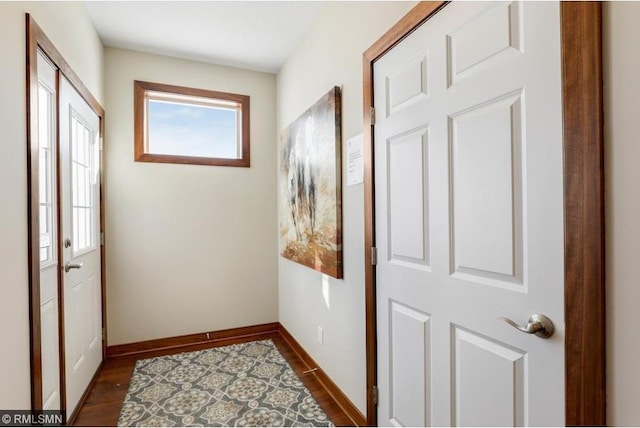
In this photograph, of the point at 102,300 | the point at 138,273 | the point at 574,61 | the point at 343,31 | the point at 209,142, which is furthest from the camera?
the point at 209,142

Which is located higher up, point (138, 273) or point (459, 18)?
point (459, 18)

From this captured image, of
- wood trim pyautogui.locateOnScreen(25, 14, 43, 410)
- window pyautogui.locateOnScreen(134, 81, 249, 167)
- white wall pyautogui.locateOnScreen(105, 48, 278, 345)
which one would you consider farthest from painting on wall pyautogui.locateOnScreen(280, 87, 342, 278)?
wood trim pyautogui.locateOnScreen(25, 14, 43, 410)

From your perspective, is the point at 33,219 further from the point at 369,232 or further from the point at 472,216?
the point at 472,216

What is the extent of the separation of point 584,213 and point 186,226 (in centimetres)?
288

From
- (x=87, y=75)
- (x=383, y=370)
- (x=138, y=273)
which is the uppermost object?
(x=87, y=75)

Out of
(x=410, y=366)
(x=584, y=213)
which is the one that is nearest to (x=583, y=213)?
(x=584, y=213)

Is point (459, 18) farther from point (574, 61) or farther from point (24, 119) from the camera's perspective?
point (24, 119)

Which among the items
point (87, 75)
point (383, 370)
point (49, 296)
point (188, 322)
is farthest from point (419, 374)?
point (87, 75)

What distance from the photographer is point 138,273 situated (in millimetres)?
2789

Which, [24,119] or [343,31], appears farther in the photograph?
[343,31]

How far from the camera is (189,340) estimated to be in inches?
115

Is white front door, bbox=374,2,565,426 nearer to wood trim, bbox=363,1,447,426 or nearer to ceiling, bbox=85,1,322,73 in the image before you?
Answer: wood trim, bbox=363,1,447,426

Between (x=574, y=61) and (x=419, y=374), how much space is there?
4.05 feet

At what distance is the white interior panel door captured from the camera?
1.52 meters
